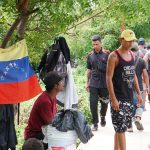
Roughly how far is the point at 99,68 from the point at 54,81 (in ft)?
12.5

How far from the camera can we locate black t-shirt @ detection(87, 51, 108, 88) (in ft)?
28.4

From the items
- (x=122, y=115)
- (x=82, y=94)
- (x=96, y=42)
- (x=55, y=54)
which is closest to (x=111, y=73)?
(x=122, y=115)

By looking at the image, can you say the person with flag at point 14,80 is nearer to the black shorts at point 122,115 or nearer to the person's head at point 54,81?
the person's head at point 54,81

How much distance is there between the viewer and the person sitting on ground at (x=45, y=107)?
16.1 feet

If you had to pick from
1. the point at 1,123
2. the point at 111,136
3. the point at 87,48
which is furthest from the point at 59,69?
the point at 87,48

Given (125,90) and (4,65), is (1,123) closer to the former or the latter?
(4,65)

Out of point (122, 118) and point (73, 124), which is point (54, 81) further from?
point (122, 118)

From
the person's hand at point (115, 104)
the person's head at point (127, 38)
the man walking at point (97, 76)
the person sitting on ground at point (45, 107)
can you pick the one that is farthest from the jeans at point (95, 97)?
the person sitting on ground at point (45, 107)

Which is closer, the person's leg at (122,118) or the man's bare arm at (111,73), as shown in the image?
the man's bare arm at (111,73)

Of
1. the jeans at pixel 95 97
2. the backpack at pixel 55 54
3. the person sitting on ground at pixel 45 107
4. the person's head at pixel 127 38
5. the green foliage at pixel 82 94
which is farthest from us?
the green foliage at pixel 82 94

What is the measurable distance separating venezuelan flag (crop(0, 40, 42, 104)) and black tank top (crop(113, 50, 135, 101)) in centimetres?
130

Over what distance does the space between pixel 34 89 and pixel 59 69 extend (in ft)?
1.33

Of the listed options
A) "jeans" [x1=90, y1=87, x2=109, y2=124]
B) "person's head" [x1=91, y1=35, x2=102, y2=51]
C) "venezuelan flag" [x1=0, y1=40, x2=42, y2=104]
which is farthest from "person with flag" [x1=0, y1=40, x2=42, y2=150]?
"jeans" [x1=90, y1=87, x2=109, y2=124]

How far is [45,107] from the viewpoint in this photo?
16.0ft
